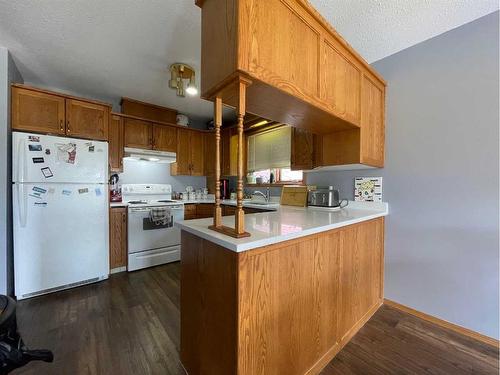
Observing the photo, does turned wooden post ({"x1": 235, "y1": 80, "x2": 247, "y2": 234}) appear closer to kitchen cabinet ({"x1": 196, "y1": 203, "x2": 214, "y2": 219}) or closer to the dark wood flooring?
the dark wood flooring

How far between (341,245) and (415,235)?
1.00 metres

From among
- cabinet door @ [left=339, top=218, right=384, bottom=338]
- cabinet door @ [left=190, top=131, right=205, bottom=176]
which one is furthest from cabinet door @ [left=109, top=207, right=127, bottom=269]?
cabinet door @ [left=339, top=218, right=384, bottom=338]

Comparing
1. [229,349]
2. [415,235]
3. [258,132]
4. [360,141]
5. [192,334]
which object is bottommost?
[192,334]

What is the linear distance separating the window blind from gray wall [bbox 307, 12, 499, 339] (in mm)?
1270

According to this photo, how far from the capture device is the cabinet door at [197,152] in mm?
3836

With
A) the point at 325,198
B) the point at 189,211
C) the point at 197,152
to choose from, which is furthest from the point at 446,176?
the point at 197,152

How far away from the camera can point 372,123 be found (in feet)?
6.41

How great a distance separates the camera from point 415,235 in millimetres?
1969

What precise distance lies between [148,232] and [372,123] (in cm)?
295

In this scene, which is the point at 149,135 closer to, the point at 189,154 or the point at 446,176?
the point at 189,154

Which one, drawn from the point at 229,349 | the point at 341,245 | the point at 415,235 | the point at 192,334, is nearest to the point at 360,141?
the point at 341,245

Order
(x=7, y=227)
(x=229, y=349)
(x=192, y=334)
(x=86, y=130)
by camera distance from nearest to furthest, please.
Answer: (x=229, y=349) < (x=192, y=334) < (x=7, y=227) < (x=86, y=130)

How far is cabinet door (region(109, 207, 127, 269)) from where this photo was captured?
9.00 ft

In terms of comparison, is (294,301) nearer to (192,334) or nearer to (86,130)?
(192,334)
